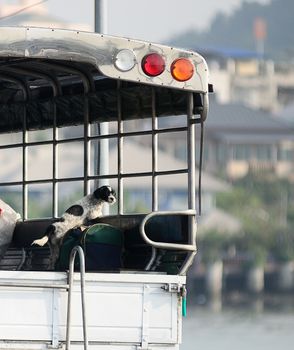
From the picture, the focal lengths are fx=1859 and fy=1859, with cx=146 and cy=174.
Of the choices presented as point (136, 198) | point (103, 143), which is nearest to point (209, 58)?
point (136, 198)

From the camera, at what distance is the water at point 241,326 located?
178 feet

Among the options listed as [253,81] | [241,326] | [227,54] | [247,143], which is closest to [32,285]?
[241,326]

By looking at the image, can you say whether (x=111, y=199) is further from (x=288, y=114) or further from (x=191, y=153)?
(x=288, y=114)

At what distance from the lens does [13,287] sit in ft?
37.1

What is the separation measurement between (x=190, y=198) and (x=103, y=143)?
429cm

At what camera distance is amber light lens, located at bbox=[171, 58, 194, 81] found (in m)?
12.2

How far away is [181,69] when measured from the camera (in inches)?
483

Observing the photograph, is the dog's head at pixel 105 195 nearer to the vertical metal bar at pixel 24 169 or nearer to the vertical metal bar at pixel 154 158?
the vertical metal bar at pixel 154 158

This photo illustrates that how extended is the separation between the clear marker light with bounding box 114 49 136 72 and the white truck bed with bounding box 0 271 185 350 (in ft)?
4.54

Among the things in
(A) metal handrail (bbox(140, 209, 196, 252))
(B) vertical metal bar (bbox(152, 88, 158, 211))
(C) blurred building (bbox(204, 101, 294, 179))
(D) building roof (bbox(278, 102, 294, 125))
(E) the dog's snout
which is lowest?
(A) metal handrail (bbox(140, 209, 196, 252))

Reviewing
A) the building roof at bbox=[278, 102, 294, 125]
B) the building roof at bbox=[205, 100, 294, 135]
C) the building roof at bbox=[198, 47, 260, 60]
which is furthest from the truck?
the building roof at bbox=[198, 47, 260, 60]

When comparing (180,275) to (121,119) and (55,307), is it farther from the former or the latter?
(121,119)

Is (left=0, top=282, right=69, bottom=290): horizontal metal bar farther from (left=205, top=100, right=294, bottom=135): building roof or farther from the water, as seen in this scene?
(left=205, top=100, right=294, bottom=135): building roof

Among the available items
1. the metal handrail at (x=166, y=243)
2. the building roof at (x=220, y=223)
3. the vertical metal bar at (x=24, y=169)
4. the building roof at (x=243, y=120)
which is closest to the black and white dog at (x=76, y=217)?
the metal handrail at (x=166, y=243)
